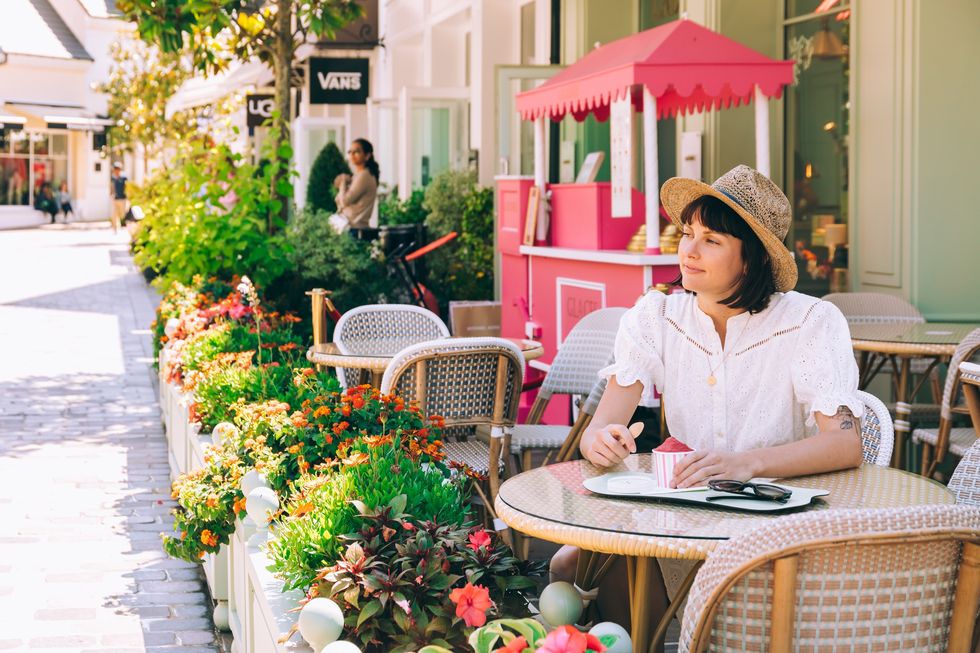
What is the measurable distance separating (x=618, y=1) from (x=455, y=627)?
28.4 feet

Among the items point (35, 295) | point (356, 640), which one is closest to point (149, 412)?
point (356, 640)

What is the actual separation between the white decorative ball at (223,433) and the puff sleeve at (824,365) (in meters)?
2.29

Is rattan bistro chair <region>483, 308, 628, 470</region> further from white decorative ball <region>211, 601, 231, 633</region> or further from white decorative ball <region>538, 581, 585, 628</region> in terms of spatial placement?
white decorative ball <region>538, 581, 585, 628</region>

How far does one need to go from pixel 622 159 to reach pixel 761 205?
470cm

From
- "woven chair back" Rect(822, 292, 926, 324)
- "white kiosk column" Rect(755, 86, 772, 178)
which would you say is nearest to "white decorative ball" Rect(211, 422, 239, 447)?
"woven chair back" Rect(822, 292, 926, 324)

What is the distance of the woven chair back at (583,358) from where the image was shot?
237 inches

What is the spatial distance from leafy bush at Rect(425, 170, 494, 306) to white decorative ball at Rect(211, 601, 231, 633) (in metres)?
7.14

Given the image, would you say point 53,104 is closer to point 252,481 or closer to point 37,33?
point 37,33

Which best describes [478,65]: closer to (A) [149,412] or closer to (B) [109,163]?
(A) [149,412]

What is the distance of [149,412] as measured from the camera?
10.1 metres

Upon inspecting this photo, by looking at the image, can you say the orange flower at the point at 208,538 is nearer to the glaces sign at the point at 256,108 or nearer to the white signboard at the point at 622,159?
the white signboard at the point at 622,159

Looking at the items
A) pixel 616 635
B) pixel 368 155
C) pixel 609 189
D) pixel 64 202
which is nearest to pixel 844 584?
pixel 616 635

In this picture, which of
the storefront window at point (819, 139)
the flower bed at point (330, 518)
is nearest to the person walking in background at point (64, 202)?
the storefront window at point (819, 139)

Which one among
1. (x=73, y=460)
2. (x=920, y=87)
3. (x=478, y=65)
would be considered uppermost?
(x=478, y=65)
